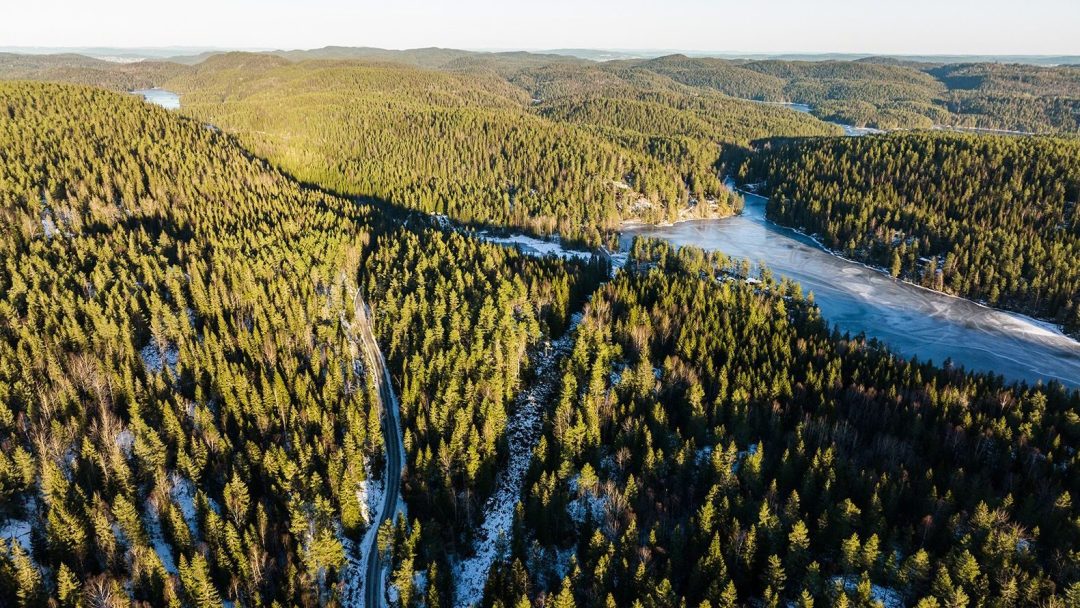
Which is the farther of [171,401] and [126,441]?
[171,401]

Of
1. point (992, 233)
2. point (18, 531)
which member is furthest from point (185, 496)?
point (992, 233)

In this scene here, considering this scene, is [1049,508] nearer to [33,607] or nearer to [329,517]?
[329,517]

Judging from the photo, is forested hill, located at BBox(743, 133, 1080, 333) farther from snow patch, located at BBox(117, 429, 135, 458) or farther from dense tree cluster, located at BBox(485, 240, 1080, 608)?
snow patch, located at BBox(117, 429, 135, 458)

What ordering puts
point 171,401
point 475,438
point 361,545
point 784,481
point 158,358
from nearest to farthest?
point 784,481, point 361,545, point 475,438, point 171,401, point 158,358

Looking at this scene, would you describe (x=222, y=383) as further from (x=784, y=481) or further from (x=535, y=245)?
(x=535, y=245)

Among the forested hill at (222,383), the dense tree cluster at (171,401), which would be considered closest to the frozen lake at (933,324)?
the forested hill at (222,383)

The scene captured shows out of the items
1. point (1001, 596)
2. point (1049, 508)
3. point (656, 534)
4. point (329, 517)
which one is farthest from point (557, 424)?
point (1049, 508)

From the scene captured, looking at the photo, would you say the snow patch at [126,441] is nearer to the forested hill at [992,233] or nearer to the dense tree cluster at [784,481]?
the dense tree cluster at [784,481]
